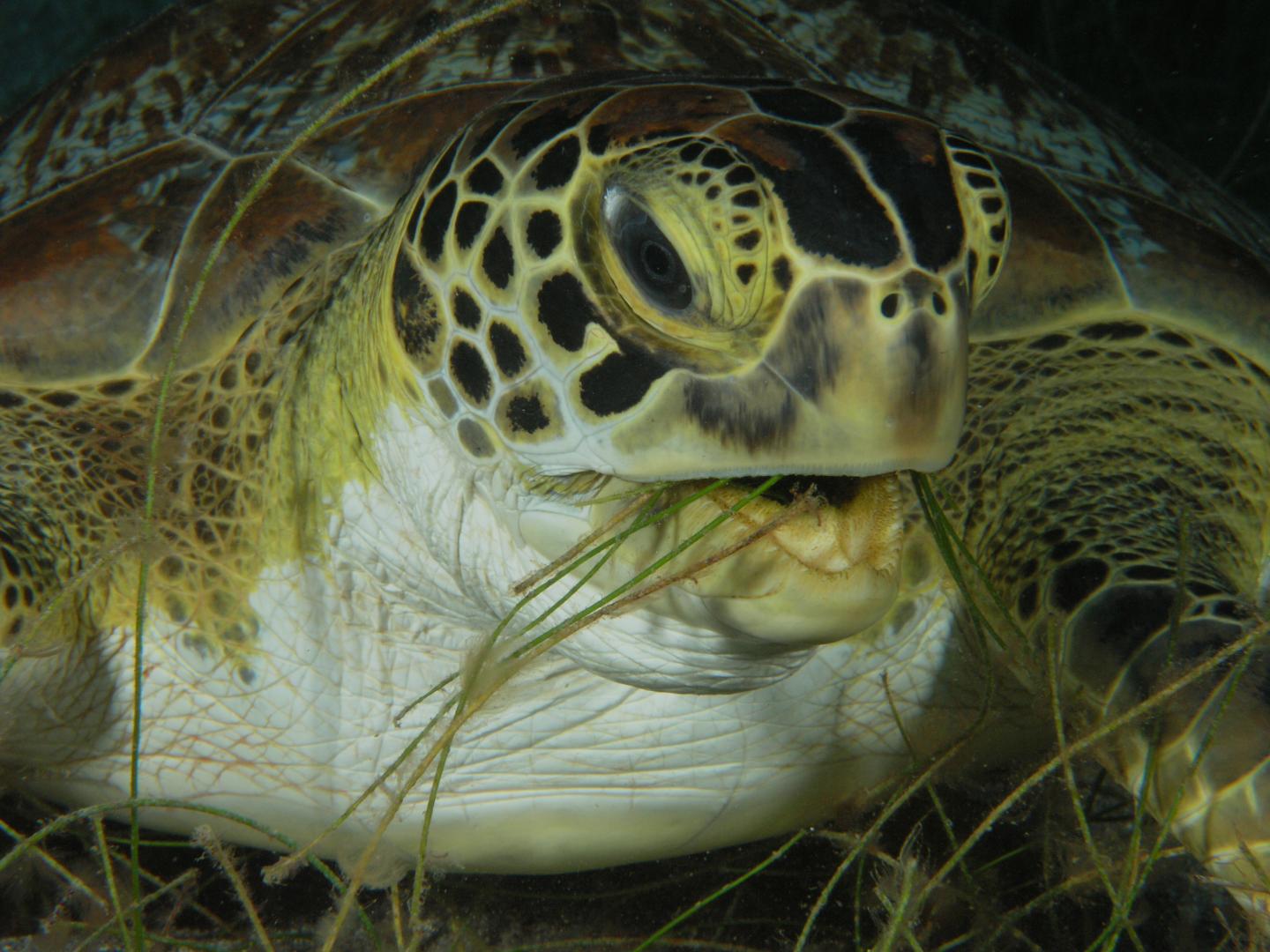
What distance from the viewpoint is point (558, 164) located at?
0.95 metres

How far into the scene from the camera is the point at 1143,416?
1922 mm

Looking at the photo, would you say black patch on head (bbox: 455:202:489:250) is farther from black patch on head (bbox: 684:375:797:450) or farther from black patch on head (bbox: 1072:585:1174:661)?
black patch on head (bbox: 1072:585:1174:661)

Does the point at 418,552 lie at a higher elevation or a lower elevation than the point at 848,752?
higher

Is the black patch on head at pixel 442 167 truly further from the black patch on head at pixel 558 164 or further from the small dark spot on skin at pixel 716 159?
the small dark spot on skin at pixel 716 159

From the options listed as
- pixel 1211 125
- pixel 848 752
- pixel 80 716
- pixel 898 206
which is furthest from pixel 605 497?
pixel 1211 125

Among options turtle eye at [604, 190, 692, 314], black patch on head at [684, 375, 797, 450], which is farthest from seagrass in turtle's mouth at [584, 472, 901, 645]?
turtle eye at [604, 190, 692, 314]

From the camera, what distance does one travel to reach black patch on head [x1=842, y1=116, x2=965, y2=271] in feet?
2.74

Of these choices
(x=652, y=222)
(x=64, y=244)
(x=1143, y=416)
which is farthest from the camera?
(x=1143, y=416)

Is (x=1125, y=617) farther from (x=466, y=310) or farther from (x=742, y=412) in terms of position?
(x=466, y=310)

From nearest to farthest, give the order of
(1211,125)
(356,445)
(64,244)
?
(356,445)
(64,244)
(1211,125)

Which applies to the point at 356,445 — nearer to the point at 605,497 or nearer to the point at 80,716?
the point at 605,497

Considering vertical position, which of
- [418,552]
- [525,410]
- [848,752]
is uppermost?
[525,410]

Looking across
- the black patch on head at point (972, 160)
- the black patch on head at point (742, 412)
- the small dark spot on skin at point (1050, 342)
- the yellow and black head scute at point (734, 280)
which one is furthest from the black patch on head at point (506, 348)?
the small dark spot on skin at point (1050, 342)

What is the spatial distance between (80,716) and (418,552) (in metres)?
0.69
